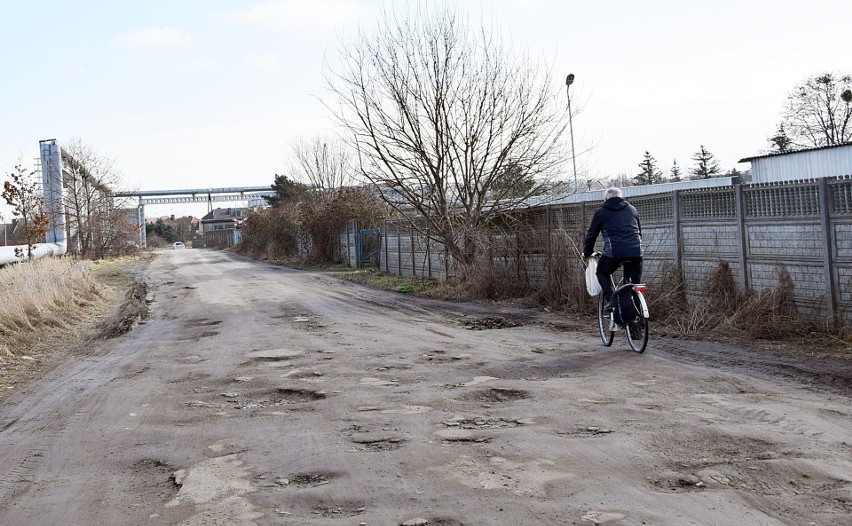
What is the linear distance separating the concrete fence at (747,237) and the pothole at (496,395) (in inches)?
168

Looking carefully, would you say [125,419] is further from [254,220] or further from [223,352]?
[254,220]

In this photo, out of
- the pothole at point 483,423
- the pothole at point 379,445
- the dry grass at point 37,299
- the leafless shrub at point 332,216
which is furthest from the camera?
the leafless shrub at point 332,216

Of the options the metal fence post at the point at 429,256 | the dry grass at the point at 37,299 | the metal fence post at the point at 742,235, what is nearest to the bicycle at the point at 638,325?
the metal fence post at the point at 742,235

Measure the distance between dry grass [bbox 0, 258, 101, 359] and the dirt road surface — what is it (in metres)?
2.71

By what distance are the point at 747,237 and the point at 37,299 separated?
1204cm

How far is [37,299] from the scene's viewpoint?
1384cm

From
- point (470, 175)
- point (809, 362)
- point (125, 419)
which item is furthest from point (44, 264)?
point (809, 362)

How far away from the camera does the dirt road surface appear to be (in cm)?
391

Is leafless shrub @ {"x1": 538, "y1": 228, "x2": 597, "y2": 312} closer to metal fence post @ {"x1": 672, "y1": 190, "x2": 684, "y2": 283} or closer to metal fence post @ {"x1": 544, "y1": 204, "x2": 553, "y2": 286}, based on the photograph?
metal fence post @ {"x1": 544, "y1": 204, "x2": 553, "y2": 286}

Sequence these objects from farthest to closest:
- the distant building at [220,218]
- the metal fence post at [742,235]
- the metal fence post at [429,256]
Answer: the distant building at [220,218], the metal fence post at [429,256], the metal fence post at [742,235]

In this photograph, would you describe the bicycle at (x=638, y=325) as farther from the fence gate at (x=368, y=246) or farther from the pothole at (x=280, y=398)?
the fence gate at (x=368, y=246)

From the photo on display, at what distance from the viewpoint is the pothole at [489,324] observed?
459 inches

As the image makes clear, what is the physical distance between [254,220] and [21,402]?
45449mm

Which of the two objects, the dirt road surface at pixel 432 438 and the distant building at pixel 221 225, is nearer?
the dirt road surface at pixel 432 438
